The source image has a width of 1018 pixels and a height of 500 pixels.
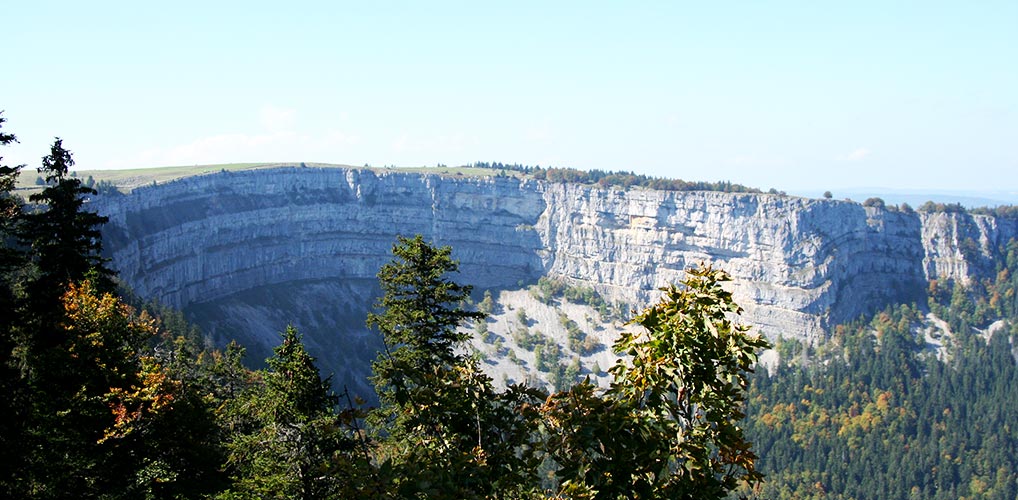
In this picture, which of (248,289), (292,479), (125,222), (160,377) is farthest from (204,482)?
(248,289)

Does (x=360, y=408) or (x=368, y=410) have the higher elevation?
(x=368, y=410)

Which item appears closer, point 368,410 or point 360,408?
point 368,410

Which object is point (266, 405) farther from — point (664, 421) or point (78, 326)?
point (664, 421)

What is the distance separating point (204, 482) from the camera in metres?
32.9

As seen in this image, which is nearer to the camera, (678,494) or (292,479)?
(678,494)

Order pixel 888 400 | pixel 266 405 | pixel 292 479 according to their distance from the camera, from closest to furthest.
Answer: pixel 292 479 → pixel 266 405 → pixel 888 400

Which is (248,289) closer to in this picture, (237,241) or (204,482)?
(237,241)

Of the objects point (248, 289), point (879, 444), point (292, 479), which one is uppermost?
point (292, 479)

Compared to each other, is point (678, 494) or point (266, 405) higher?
point (678, 494)

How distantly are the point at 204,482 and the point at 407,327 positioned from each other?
1081 centimetres

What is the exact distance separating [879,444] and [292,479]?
501ft

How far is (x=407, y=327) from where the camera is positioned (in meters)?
33.5

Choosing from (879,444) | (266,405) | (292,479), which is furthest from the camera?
(879,444)

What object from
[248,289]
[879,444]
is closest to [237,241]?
[248,289]
